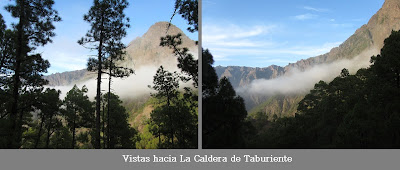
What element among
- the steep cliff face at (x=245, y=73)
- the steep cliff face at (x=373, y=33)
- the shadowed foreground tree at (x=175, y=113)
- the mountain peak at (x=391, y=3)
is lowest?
the shadowed foreground tree at (x=175, y=113)

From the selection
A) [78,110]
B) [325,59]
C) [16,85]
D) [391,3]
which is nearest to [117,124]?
[78,110]

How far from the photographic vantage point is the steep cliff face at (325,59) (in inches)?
119

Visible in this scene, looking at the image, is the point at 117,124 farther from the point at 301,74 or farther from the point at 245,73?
the point at 301,74

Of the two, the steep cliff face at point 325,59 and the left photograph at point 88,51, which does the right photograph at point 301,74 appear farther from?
the left photograph at point 88,51

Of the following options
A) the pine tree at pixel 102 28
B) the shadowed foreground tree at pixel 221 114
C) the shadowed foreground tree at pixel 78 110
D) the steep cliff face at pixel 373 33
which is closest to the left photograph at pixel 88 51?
the pine tree at pixel 102 28

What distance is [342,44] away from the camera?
10.9ft

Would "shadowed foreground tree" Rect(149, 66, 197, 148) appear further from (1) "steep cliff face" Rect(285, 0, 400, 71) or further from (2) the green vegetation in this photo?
(1) "steep cliff face" Rect(285, 0, 400, 71)

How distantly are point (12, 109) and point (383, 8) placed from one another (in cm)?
571

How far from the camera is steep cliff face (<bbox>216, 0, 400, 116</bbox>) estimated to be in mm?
3012

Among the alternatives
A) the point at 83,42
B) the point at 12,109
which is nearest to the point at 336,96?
the point at 83,42

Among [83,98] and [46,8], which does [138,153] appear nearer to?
[46,8]

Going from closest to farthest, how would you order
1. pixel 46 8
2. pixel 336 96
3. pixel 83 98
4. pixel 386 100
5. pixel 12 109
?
pixel 386 100, pixel 336 96, pixel 12 109, pixel 46 8, pixel 83 98

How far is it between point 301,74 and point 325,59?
377 mm

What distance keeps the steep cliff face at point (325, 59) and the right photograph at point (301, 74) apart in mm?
12
